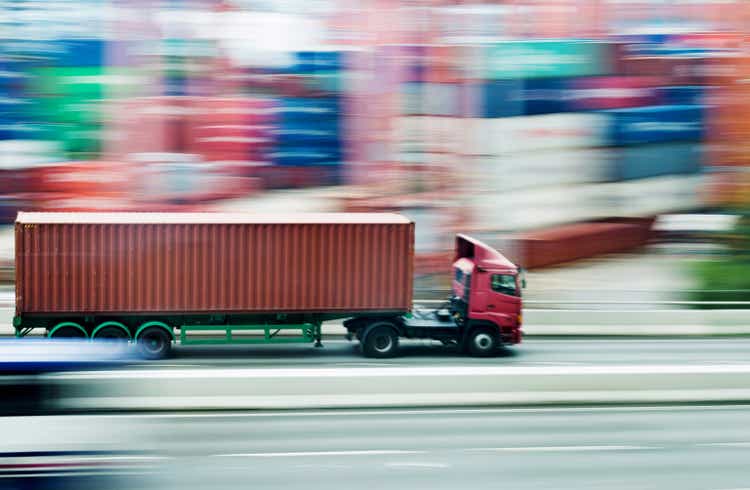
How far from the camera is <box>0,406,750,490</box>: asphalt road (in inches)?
405

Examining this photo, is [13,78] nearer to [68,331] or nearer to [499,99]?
[499,99]

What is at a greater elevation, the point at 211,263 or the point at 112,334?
the point at 211,263

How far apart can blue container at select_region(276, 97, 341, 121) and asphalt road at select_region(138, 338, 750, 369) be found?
41.7ft

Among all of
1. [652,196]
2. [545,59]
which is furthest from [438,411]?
[652,196]

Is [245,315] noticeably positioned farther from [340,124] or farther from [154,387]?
[340,124]

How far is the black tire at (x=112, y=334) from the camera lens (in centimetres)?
1858

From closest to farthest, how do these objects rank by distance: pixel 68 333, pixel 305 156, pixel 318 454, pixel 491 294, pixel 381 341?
pixel 318 454 < pixel 68 333 < pixel 381 341 < pixel 491 294 < pixel 305 156

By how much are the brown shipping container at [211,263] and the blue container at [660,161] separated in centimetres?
1700

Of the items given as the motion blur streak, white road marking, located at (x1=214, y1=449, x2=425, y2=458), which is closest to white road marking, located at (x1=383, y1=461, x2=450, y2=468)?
white road marking, located at (x1=214, y1=449, x2=425, y2=458)

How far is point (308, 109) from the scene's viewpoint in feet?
109

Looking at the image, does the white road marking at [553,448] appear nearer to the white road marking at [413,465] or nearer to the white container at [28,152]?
the white road marking at [413,465]

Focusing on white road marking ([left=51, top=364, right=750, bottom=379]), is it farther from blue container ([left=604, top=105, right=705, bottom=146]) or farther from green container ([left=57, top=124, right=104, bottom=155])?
blue container ([left=604, top=105, right=705, bottom=146])

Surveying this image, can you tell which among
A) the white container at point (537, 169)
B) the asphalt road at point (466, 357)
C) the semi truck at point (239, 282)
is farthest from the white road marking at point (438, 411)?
the white container at point (537, 169)

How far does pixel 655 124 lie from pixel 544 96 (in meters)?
4.30
